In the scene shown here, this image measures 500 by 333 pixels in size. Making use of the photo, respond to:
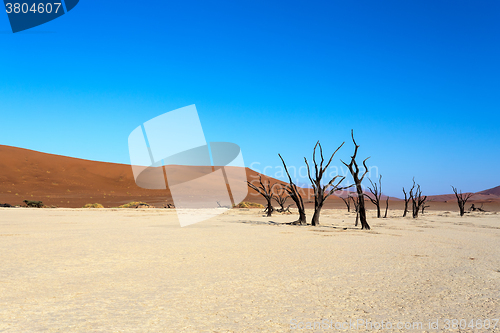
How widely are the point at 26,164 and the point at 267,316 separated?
89307mm

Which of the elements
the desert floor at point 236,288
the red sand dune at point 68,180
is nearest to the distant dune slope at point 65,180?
the red sand dune at point 68,180

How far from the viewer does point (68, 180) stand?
2827 inches

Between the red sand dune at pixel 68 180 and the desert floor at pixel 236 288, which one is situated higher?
the red sand dune at pixel 68 180

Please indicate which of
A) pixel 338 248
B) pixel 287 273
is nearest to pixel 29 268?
pixel 287 273

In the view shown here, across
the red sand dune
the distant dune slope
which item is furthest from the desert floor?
the distant dune slope

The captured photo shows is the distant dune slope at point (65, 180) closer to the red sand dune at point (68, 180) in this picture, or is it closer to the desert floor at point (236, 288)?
the red sand dune at point (68, 180)

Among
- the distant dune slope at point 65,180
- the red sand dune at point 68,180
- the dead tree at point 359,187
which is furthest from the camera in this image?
the red sand dune at point 68,180

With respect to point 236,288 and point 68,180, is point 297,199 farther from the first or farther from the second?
point 68,180

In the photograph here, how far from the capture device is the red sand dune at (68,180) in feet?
180

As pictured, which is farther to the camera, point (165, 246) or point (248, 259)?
point (165, 246)

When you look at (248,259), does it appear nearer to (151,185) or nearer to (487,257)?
(487,257)

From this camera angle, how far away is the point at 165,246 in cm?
1055

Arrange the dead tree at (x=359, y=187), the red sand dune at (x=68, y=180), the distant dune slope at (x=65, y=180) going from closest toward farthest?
the dead tree at (x=359, y=187) < the distant dune slope at (x=65, y=180) < the red sand dune at (x=68, y=180)

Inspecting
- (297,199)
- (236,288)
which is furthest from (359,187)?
(236,288)
